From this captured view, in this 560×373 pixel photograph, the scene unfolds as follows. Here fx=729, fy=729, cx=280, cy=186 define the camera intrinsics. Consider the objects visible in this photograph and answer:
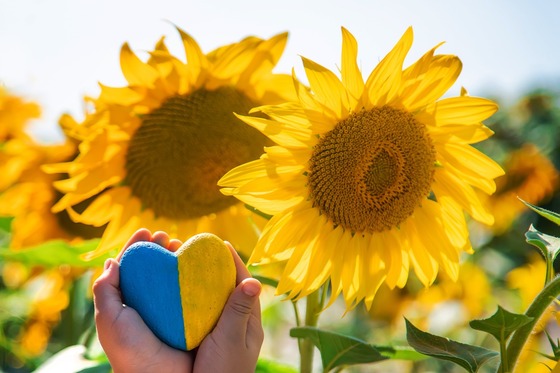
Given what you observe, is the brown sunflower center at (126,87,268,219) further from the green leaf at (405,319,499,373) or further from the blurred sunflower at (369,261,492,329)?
the blurred sunflower at (369,261,492,329)

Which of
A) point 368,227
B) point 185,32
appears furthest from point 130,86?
point 368,227

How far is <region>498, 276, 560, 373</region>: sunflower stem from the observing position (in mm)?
515

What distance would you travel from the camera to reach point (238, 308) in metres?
0.55

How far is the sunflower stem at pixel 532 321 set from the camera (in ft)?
1.69

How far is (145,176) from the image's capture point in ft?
2.73

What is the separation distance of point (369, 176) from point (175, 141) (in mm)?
262

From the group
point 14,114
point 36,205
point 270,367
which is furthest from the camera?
point 14,114

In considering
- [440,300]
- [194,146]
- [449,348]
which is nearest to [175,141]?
[194,146]

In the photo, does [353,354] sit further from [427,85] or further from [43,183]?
[43,183]

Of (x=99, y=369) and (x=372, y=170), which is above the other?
(x=372, y=170)

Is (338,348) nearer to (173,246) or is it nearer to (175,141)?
(173,246)

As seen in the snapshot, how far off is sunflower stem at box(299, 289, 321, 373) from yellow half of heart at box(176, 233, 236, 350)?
0.10m

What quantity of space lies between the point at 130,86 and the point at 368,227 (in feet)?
0.96

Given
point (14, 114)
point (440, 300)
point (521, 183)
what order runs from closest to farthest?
point (14, 114), point (440, 300), point (521, 183)
